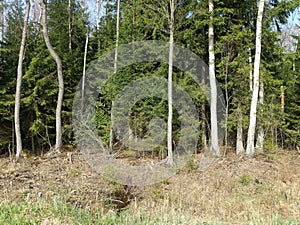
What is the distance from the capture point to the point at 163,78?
11.9 meters

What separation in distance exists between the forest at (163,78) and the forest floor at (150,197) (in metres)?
1.61

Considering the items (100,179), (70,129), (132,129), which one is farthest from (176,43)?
(100,179)

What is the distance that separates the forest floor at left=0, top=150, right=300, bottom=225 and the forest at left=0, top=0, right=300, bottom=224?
5.28 feet

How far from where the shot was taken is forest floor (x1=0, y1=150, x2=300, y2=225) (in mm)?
4102

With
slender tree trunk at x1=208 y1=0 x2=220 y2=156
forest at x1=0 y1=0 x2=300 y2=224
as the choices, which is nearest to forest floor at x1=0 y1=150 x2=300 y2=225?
forest at x1=0 y1=0 x2=300 y2=224

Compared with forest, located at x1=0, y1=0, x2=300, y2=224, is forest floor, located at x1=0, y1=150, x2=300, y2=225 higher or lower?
lower

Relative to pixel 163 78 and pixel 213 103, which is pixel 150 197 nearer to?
pixel 213 103

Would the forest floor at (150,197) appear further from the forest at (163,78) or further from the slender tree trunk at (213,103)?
the slender tree trunk at (213,103)

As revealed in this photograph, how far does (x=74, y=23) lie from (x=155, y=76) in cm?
643

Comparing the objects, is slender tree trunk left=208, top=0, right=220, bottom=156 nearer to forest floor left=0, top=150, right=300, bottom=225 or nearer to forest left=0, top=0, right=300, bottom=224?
forest left=0, top=0, right=300, bottom=224

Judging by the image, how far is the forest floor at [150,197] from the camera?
161 inches

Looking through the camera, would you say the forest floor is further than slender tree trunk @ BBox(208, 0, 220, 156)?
No

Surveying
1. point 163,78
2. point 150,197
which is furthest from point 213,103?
point 150,197

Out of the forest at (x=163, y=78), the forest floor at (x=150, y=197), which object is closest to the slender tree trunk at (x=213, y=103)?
the forest at (x=163, y=78)
